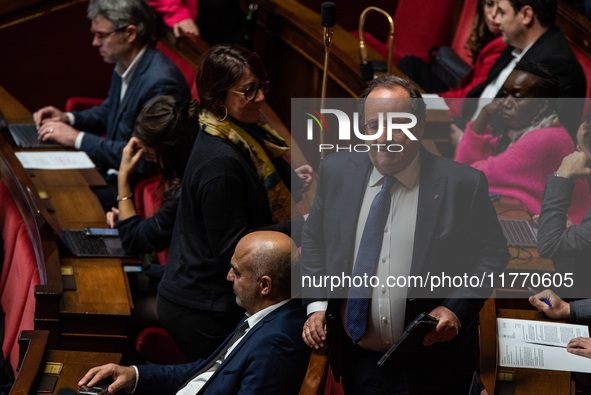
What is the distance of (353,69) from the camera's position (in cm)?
341

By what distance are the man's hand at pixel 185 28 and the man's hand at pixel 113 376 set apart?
6.79ft

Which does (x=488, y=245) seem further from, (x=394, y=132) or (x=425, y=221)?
(x=394, y=132)

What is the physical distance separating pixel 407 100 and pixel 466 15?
286 cm

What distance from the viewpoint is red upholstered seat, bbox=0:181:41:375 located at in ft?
8.66

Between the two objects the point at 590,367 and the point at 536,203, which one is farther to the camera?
the point at 536,203

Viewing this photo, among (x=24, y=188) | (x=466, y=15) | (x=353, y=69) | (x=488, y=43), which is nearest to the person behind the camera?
(x=24, y=188)

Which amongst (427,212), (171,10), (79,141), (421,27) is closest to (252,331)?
(427,212)

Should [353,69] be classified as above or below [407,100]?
below

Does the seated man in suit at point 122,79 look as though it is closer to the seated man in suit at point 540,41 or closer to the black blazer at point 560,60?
the seated man in suit at point 540,41

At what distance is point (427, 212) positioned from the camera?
1.76m

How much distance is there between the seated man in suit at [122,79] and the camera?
3.39 m

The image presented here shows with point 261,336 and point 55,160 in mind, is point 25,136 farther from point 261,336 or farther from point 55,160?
point 261,336

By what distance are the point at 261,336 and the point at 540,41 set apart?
1.87 metres

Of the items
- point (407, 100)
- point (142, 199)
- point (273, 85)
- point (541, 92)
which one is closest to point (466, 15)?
point (273, 85)
